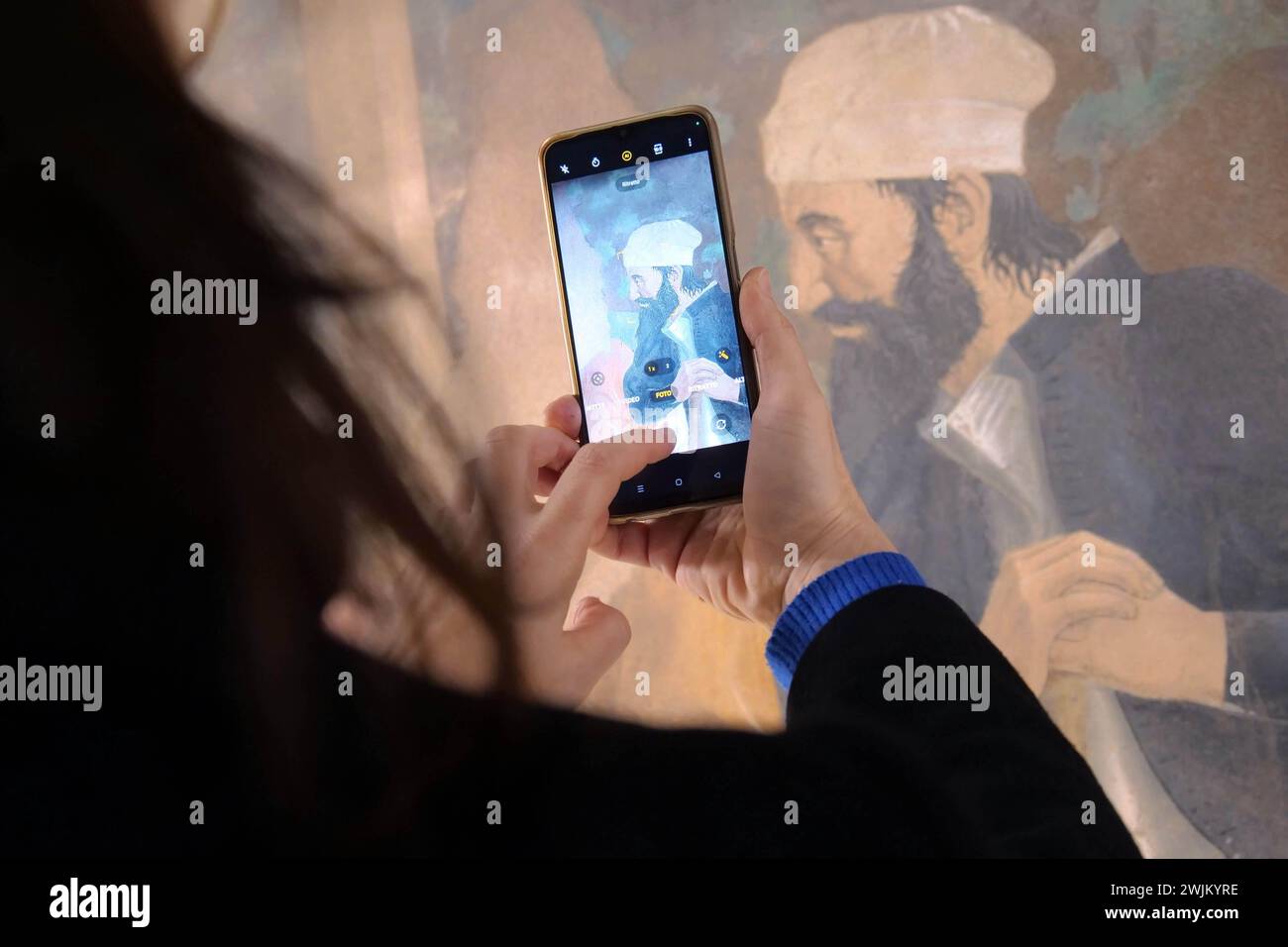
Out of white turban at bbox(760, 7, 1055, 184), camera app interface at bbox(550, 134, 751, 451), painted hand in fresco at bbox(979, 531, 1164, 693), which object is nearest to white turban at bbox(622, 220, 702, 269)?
camera app interface at bbox(550, 134, 751, 451)

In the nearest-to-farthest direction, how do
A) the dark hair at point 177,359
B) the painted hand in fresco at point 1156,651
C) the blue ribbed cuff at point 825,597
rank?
the dark hair at point 177,359 → the blue ribbed cuff at point 825,597 → the painted hand in fresco at point 1156,651

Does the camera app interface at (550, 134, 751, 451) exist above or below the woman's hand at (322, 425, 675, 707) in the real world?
above

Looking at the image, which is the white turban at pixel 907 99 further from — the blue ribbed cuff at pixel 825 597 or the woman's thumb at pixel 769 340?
the blue ribbed cuff at pixel 825 597

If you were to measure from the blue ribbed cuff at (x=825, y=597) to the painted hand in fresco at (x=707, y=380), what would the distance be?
0.47 feet

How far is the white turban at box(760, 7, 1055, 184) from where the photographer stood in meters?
0.83

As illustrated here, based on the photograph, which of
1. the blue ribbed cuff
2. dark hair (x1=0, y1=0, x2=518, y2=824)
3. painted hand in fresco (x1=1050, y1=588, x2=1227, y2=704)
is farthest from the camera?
painted hand in fresco (x1=1050, y1=588, x2=1227, y2=704)

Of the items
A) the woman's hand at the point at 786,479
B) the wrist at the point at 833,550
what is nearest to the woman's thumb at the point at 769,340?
the woman's hand at the point at 786,479

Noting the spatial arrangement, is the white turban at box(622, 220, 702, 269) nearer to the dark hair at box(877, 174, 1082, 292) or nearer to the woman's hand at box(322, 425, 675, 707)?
the woman's hand at box(322, 425, 675, 707)

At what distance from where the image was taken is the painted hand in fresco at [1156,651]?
81 cm

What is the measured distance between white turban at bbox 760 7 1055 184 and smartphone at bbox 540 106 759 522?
0.21 metres

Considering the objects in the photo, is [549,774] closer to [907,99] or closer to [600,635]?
[600,635]
